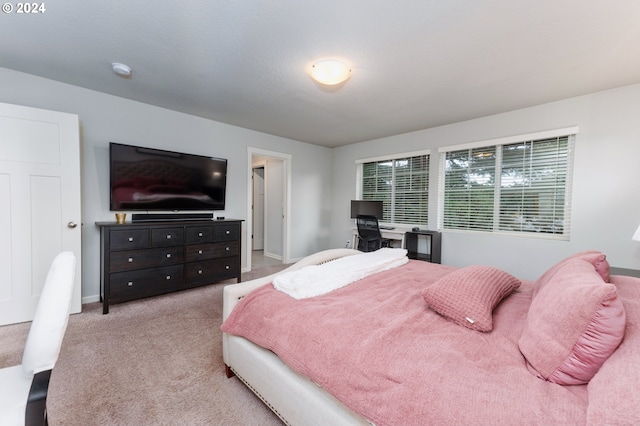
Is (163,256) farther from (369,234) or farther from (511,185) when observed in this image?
(511,185)

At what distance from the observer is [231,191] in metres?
4.34

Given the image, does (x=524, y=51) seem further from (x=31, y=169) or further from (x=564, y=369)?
(x=31, y=169)

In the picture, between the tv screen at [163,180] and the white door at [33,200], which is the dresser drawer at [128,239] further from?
the tv screen at [163,180]

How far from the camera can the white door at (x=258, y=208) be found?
6.74 meters

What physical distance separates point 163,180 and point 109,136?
76 centimetres

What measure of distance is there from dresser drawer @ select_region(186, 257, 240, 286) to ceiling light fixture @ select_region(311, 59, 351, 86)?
265cm

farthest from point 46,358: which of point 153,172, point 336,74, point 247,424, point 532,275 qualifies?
point 532,275

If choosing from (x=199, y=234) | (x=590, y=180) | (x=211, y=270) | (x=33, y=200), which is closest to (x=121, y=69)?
(x=33, y=200)

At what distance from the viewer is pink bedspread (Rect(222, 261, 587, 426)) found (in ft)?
2.63

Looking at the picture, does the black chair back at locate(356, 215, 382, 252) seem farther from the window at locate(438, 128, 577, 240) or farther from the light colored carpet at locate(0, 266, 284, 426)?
the light colored carpet at locate(0, 266, 284, 426)

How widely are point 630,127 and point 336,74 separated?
126 inches

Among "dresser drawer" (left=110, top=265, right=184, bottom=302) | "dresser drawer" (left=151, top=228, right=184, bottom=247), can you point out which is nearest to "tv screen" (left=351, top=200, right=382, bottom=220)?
"dresser drawer" (left=151, top=228, right=184, bottom=247)

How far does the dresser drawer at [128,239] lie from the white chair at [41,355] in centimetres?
207

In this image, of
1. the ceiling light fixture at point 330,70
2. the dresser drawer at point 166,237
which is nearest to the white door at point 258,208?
the dresser drawer at point 166,237
